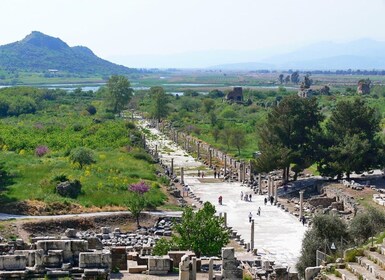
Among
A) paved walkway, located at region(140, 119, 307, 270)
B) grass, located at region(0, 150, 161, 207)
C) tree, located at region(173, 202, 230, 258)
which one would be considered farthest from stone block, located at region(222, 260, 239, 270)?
grass, located at region(0, 150, 161, 207)

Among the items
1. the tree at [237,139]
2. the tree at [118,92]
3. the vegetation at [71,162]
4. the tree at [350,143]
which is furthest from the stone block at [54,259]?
the tree at [118,92]

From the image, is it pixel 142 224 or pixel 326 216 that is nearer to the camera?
pixel 326 216

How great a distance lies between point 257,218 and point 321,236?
1816 cm

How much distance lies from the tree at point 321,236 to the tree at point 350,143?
86.9 ft

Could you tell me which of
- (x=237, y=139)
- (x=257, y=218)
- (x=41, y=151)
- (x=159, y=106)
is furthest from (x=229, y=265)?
(x=159, y=106)

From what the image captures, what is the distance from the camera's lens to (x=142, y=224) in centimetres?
5166

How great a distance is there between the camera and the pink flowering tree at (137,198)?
51344mm

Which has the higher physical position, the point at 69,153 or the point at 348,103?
the point at 348,103

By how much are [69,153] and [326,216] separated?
4103 cm

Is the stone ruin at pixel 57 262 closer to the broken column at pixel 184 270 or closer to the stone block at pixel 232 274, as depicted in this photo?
the broken column at pixel 184 270

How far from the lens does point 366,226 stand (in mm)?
Result: 37438

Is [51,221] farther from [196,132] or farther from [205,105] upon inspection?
[205,105]

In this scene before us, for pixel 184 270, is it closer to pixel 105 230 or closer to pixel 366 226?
pixel 366 226

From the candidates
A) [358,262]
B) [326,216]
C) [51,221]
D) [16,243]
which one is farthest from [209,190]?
[16,243]
